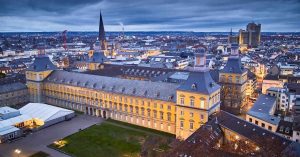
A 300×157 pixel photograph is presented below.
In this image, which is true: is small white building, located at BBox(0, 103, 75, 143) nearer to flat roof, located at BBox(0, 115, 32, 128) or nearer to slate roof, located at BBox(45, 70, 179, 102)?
flat roof, located at BBox(0, 115, 32, 128)

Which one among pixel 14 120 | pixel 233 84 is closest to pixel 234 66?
pixel 233 84

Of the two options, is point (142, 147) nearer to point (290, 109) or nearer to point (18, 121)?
point (18, 121)

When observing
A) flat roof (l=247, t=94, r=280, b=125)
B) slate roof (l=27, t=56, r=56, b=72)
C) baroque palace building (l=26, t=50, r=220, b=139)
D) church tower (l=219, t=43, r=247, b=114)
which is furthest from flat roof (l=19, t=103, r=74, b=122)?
flat roof (l=247, t=94, r=280, b=125)

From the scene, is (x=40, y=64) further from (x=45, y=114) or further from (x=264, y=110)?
(x=264, y=110)

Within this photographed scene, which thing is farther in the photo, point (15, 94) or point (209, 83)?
point (15, 94)

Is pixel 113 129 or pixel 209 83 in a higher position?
pixel 209 83

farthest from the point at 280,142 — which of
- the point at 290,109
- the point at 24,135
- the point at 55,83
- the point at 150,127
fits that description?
the point at 55,83
